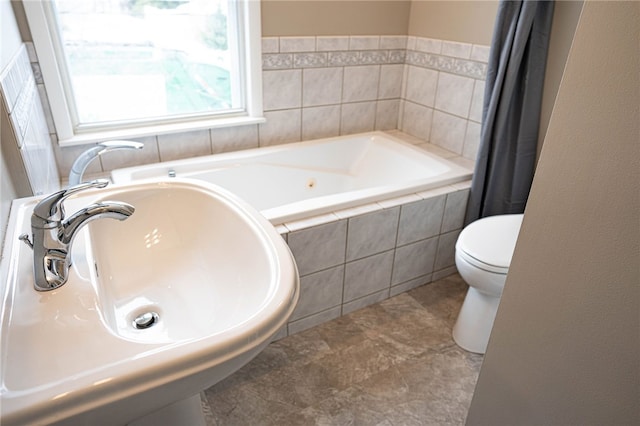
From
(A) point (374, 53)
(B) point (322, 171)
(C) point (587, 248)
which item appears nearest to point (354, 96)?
(A) point (374, 53)

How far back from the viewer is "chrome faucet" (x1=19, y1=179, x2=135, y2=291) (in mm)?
722

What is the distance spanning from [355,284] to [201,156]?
3.45 feet

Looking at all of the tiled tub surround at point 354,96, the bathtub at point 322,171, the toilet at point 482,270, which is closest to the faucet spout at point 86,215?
the bathtub at point 322,171

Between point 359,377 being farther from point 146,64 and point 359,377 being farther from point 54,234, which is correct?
point 146,64

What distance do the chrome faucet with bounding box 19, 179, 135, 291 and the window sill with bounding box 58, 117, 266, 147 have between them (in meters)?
1.31

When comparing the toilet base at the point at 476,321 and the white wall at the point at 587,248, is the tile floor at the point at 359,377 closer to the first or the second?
the toilet base at the point at 476,321

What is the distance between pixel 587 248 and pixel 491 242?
0.90 m

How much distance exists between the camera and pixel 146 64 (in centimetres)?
202

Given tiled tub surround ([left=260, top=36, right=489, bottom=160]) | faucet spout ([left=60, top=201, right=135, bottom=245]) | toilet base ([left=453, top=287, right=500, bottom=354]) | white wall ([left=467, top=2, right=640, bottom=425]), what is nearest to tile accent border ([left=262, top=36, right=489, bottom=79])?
tiled tub surround ([left=260, top=36, right=489, bottom=160])

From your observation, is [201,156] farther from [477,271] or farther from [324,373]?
[477,271]

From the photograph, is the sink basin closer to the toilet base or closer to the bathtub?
the bathtub

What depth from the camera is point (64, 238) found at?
758 millimetres

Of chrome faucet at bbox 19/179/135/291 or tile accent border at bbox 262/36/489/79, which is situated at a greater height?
tile accent border at bbox 262/36/489/79

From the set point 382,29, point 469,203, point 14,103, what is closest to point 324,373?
point 469,203
